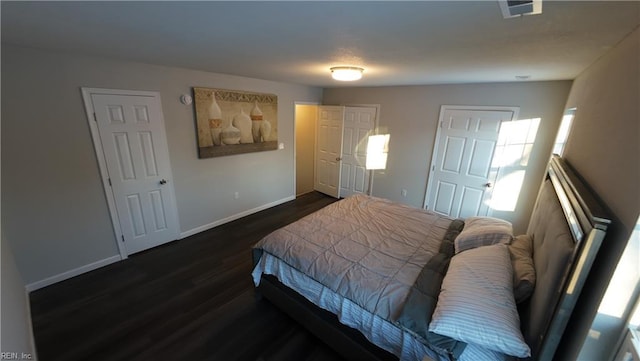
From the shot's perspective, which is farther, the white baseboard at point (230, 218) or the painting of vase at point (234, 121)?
the white baseboard at point (230, 218)

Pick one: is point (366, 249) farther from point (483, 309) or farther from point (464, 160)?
point (464, 160)

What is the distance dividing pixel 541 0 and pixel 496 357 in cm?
170

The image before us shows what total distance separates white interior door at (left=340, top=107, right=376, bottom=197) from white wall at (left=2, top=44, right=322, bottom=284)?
2542mm

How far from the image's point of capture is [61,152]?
2.49m

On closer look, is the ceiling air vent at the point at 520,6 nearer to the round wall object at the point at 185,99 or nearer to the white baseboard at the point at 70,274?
the round wall object at the point at 185,99

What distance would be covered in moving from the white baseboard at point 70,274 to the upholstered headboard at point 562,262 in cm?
407

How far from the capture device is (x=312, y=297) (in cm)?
197

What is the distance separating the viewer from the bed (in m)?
1.12

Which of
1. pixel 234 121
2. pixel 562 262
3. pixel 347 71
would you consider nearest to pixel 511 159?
pixel 347 71

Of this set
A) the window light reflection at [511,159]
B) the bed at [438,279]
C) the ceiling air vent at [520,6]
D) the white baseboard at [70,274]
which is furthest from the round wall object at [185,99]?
the window light reflection at [511,159]

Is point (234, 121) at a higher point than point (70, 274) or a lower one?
higher

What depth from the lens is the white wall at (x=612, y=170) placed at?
2.92ft

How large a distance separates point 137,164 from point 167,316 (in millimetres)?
1872

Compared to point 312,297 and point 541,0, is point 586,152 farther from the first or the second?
point 312,297
